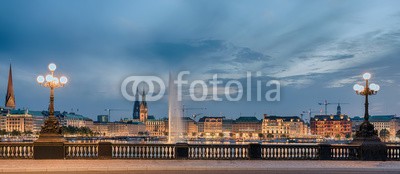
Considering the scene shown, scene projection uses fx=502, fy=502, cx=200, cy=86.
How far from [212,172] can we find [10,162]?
36.4 feet

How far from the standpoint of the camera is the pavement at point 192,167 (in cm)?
2280

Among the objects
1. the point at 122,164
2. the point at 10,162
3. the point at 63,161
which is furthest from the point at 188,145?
the point at 10,162

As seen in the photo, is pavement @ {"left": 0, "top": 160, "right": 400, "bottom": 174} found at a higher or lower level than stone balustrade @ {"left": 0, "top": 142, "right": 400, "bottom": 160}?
lower

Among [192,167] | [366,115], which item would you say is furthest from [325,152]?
[192,167]

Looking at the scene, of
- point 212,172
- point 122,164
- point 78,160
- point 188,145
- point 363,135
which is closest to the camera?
point 212,172

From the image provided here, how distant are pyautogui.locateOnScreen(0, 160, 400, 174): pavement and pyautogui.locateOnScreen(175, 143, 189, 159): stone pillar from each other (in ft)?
6.67

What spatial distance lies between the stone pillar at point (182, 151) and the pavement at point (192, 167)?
203 centimetres

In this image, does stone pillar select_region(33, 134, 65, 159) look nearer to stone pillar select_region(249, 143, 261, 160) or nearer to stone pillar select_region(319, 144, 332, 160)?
stone pillar select_region(249, 143, 261, 160)

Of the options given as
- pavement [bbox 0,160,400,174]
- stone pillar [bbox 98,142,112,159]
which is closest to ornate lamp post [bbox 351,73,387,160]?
pavement [bbox 0,160,400,174]

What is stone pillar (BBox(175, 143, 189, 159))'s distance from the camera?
28531 mm

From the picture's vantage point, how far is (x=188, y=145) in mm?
28781

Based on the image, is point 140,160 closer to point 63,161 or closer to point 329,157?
point 63,161

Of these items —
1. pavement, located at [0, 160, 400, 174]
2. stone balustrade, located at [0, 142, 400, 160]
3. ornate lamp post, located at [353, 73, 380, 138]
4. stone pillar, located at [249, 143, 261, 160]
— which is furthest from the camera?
ornate lamp post, located at [353, 73, 380, 138]

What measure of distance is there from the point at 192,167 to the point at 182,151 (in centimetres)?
504
